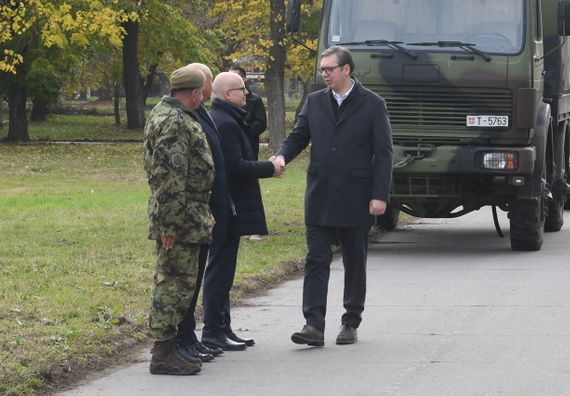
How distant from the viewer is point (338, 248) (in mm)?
15492

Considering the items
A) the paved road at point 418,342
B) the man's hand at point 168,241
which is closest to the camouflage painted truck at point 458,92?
the paved road at point 418,342

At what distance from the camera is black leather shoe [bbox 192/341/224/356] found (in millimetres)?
8734

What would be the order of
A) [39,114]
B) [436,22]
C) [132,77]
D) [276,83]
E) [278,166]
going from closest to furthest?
[278,166]
[436,22]
[276,83]
[132,77]
[39,114]

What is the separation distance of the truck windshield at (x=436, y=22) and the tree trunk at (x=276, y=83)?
21.5 m

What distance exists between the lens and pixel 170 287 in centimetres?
819

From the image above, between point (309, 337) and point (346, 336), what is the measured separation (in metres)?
0.35

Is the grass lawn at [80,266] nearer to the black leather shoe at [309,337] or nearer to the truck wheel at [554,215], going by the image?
the black leather shoe at [309,337]

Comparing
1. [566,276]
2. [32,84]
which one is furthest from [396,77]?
[32,84]

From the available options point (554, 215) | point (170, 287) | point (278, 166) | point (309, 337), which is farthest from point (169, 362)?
point (554, 215)

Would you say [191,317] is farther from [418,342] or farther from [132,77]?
[132,77]

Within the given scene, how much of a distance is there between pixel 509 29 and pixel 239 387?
8047 millimetres

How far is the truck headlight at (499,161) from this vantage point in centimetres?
1451

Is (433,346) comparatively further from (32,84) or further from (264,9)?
(32,84)

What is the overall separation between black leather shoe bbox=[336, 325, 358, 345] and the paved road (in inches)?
3.8
